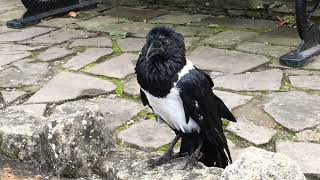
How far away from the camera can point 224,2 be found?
6.74 metres

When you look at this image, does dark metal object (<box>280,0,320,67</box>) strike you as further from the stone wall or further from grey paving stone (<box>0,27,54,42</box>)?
grey paving stone (<box>0,27,54,42</box>)

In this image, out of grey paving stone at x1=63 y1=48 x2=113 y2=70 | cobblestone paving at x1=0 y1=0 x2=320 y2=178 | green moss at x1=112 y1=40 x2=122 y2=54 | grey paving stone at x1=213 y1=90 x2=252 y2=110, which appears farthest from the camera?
green moss at x1=112 y1=40 x2=122 y2=54

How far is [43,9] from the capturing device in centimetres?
729

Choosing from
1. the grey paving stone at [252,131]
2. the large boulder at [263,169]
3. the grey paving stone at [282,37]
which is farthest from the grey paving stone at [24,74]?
the large boulder at [263,169]

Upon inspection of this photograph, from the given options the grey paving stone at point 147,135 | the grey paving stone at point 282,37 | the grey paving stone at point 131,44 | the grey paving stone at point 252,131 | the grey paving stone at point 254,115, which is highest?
the grey paving stone at point 282,37

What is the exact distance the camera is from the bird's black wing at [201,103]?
239 cm

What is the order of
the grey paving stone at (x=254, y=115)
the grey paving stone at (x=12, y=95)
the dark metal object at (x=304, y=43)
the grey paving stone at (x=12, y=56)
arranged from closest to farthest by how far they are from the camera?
the grey paving stone at (x=254, y=115), the grey paving stone at (x=12, y=95), the dark metal object at (x=304, y=43), the grey paving stone at (x=12, y=56)

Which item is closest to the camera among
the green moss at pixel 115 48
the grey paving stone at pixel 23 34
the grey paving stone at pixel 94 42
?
the green moss at pixel 115 48

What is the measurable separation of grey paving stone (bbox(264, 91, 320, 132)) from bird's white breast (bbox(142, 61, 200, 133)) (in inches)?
48.4

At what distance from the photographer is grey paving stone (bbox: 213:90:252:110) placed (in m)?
3.98

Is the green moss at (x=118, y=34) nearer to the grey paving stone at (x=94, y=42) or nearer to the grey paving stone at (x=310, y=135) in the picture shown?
the grey paving stone at (x=94, y=42)

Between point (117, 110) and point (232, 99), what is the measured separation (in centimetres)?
87

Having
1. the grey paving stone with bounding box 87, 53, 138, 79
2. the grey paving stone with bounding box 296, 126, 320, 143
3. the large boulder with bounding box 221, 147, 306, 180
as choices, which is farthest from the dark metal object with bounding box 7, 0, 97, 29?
the large boulder with bounding box 221, 147, 306, 180

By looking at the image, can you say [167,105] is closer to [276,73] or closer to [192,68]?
[192,68]
